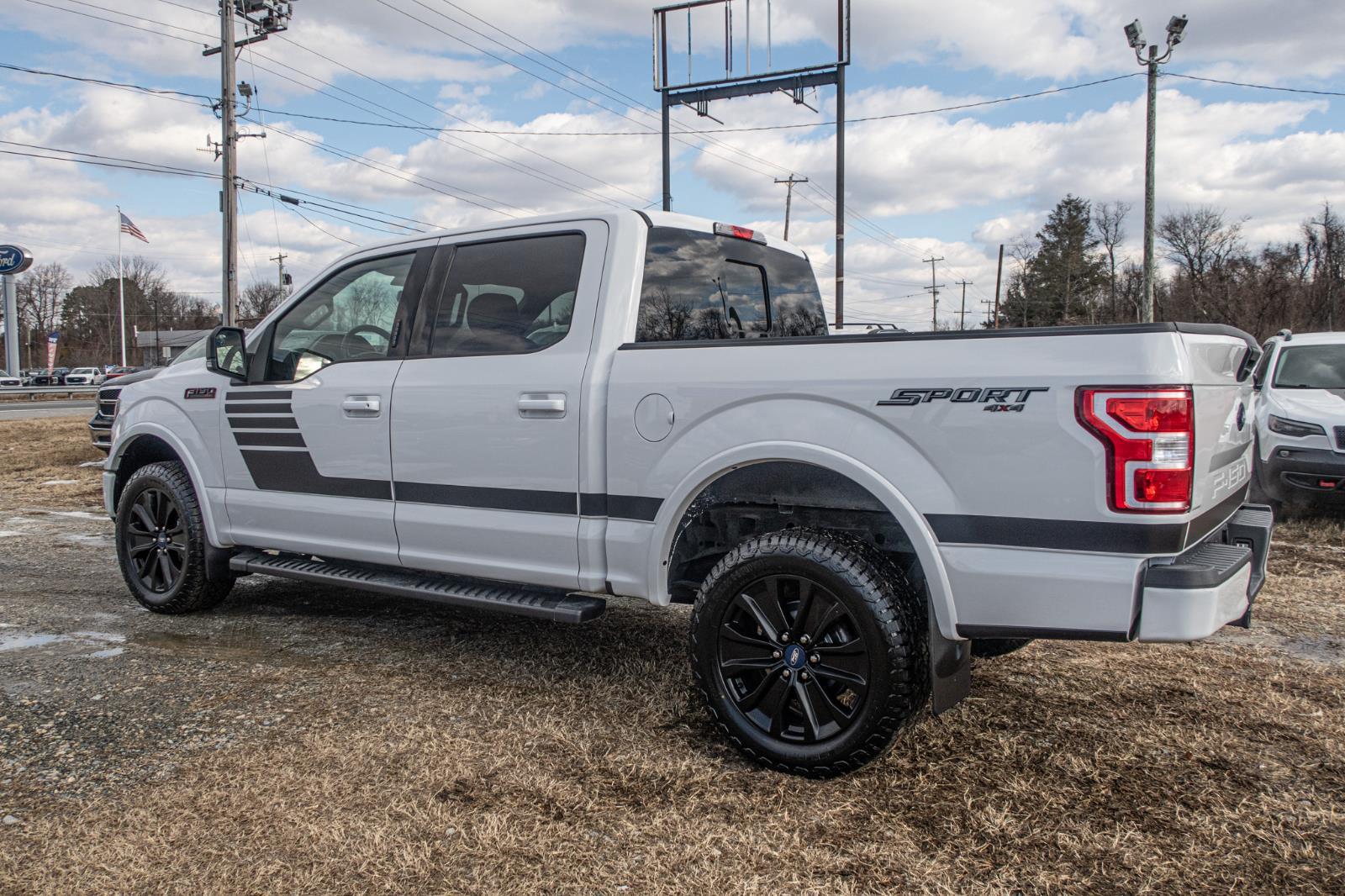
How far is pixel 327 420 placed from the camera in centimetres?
445

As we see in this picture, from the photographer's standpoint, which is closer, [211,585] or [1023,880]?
[1023,880]

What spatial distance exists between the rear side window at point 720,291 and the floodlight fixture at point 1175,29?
18.2 m

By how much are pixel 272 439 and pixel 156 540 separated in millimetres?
1195

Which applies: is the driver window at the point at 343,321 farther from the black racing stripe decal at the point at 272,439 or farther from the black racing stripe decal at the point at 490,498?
the black racing stripe decal at the point at 490,498

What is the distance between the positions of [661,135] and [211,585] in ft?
59.2

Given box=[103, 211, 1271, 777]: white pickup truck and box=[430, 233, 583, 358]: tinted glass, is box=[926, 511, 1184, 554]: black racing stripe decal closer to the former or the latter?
box=[103, 211, 1271, 777]: white pickup truck

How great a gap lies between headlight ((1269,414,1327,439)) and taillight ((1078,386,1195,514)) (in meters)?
6.12

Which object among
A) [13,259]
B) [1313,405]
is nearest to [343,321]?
[1313,405]

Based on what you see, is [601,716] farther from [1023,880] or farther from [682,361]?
[1023,880]

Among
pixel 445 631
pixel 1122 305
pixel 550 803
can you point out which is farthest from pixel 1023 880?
pixel 1122 305

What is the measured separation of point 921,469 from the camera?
294 cm

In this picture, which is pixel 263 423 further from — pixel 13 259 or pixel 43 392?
pixel 13 259

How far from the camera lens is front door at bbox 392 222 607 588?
3.74 metres

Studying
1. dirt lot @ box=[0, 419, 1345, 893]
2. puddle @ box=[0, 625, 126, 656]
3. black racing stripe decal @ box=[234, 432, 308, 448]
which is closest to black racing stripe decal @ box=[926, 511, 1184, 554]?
dirt lot @ box=[0, 419, 1345, 893]
